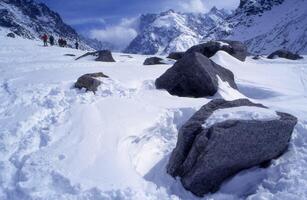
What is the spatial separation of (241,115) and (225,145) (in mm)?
1172

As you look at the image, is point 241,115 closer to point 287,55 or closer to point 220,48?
point 220,48

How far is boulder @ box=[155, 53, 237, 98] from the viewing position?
15483 millimetres

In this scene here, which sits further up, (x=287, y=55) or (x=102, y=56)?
(x=102, y=56)

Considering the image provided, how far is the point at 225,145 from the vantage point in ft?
31.3

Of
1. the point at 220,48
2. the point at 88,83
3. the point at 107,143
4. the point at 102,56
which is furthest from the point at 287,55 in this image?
the point at 107,143

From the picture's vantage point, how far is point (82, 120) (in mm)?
12570

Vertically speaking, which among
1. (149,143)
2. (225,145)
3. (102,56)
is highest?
(225,145)

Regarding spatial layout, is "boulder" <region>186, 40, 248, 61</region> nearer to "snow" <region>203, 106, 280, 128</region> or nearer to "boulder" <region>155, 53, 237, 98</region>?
"boulder" <region>155, 53, 237, 98</region>

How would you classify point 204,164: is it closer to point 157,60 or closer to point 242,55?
point 157,60

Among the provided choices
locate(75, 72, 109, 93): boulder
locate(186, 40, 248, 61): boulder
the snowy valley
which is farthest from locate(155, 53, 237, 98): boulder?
locate(186, 40, 248, 61): boulder

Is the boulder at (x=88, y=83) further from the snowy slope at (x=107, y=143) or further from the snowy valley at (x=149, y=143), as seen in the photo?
the snowy slope at (x=107, y=143)

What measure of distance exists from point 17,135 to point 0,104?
10.1 feet

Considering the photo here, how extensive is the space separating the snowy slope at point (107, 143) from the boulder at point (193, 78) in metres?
0.61

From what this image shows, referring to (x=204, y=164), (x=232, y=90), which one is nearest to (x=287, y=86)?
(x=232, y=90)
